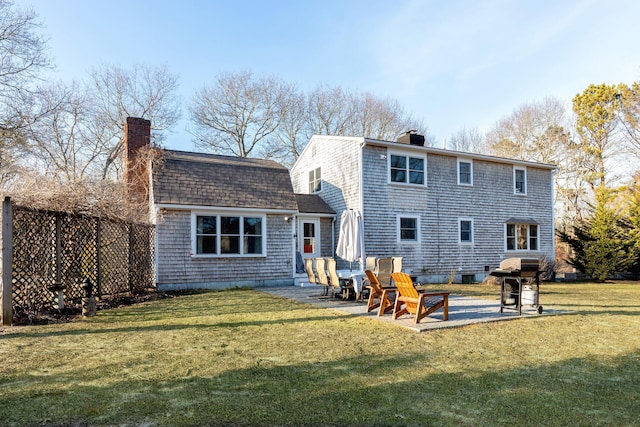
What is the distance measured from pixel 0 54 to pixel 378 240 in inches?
741

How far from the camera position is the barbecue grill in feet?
26.6

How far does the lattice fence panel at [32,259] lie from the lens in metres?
7.26

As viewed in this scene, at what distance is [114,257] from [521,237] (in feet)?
58.4

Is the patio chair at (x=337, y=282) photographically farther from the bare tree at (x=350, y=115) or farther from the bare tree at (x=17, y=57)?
the bare tree at (x=350, y=115)

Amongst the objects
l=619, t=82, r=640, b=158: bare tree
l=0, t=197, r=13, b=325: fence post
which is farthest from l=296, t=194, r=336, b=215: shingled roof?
l=619, t=82, r=640, b=158: bare tree

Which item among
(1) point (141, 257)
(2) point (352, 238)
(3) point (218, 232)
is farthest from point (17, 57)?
(2) point (352, 238)

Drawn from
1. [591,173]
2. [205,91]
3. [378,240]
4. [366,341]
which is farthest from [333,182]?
[591,173]

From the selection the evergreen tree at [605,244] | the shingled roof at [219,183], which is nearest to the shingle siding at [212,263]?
the shingled roof at [219,183]

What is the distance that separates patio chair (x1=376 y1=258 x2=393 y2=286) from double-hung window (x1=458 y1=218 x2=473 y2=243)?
9282 mm

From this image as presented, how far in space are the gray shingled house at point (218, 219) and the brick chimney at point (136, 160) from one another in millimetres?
39

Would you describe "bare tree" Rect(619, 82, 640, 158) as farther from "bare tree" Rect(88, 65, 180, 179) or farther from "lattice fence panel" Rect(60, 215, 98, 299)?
"lattice fence panel" Rect(60, 215, 98, 299)

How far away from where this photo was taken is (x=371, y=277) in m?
8.66

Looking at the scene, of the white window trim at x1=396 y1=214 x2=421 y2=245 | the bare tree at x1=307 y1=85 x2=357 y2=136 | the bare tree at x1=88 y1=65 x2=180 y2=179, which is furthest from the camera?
the bare tree at x1=307 y1=85 x2=357 y2=136

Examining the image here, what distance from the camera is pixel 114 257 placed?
35.1 feet
